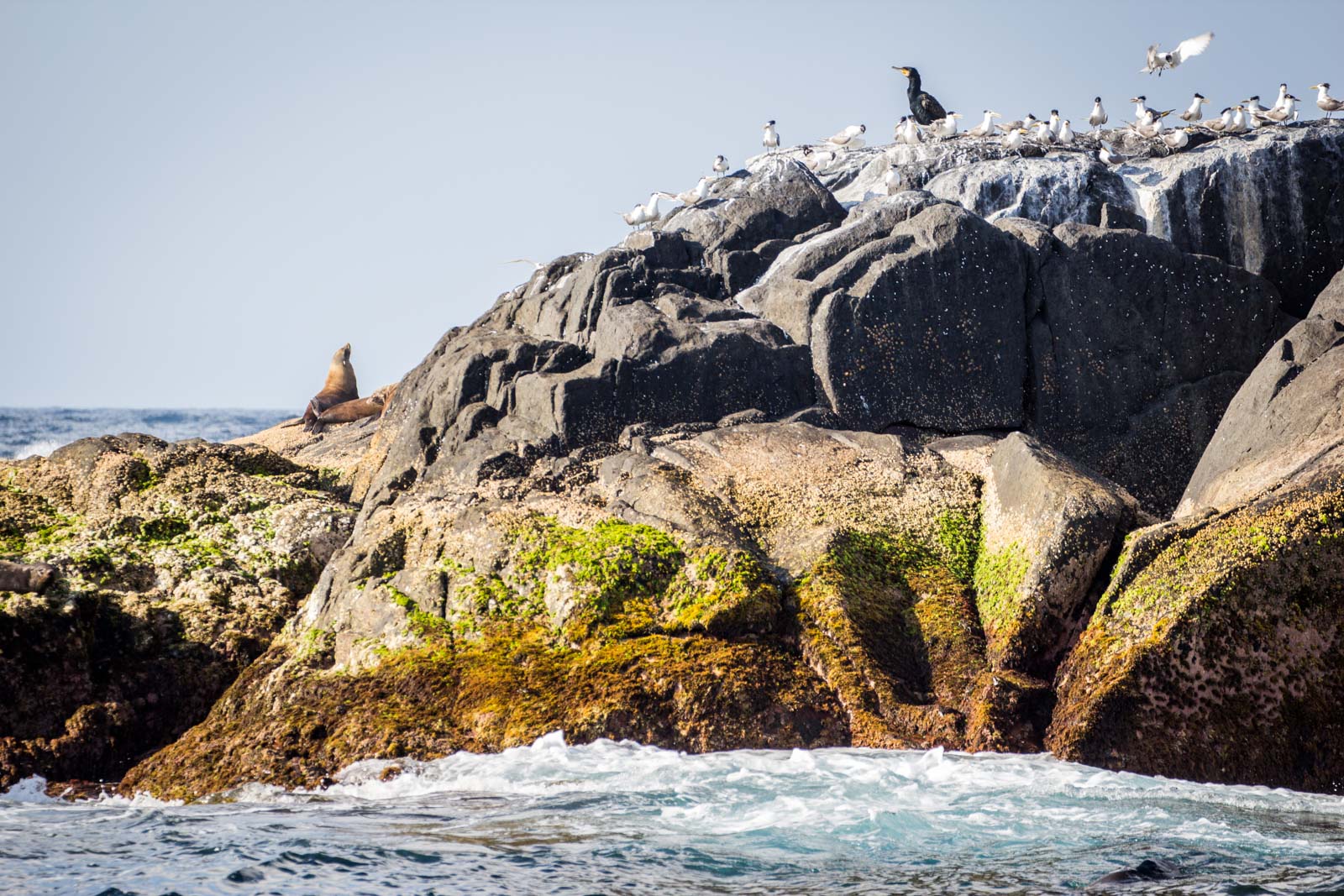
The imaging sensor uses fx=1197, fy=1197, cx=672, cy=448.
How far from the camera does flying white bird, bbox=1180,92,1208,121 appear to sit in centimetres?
2056

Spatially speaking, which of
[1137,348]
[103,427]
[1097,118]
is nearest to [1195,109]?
[1097,118]

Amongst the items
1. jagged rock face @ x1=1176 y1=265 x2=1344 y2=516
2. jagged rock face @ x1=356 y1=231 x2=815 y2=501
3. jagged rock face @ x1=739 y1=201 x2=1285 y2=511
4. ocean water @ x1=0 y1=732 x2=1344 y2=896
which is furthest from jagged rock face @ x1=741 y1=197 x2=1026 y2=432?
ocean water @ x1=0 y1=732 x2=1344 y2=896

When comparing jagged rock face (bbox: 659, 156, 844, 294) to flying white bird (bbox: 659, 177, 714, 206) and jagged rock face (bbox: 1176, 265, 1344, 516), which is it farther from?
jagged rock face (bbox: 1176, 265, 1344, 516)

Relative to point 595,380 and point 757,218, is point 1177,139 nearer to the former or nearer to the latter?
point 757,218

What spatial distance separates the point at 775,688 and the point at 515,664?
212 cm

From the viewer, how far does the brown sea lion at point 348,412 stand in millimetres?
19719

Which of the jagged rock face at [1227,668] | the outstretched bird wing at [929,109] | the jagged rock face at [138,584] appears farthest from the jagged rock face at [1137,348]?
the jagged rock face at [138,584]

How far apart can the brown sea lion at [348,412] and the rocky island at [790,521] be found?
3.08m

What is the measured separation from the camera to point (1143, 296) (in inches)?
587

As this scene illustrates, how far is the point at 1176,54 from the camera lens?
21656mm

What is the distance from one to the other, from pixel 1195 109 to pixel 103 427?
165 ft

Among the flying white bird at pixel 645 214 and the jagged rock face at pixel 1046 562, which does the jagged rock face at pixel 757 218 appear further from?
the jagged rock face at pixel 1046 562

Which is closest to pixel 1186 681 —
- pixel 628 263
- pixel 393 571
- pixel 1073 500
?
pixel 1073 500

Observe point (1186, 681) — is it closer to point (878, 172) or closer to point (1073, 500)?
point (1073, 500)
